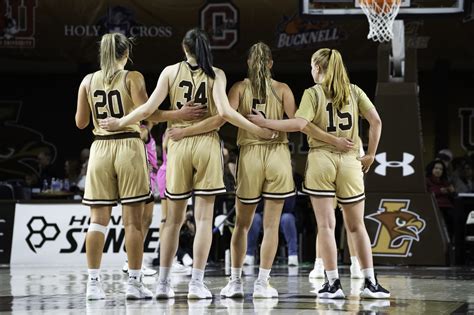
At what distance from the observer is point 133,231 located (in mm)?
8086

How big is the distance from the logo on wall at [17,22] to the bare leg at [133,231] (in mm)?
11975

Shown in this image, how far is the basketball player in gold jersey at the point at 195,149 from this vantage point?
26.5 feet

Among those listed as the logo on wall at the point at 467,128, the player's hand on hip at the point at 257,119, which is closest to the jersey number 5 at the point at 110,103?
the player's hand on hip at the point at 257,119

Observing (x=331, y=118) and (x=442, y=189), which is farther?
(x=442, y=189)

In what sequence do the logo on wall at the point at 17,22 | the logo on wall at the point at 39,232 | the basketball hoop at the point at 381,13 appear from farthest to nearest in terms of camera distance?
the logo on wall at the point at 17,22, the logo on wall at the point at 39,232, the basketball hoop at the point at 381,13

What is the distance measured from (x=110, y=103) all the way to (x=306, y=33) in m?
12.0

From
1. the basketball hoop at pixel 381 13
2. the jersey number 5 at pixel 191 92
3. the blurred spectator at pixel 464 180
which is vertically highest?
the basketball hoop at pixel 381 13

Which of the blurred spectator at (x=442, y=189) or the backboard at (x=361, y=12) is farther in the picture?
the blurred spectator at (x=442, y=189)

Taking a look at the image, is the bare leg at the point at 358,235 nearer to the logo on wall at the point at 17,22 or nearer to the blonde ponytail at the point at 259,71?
the blonde ponytail at the point at 259,71

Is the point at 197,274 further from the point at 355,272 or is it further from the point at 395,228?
the point at 395,228

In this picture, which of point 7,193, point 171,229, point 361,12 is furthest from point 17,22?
point 171,229

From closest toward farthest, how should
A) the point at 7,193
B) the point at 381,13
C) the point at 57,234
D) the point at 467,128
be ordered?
the point at 381,13
the point at 57,234
the point at 7,193
the point at 467,128

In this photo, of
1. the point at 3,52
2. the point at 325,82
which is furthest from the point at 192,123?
the point at 3,52

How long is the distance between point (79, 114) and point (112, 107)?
34 cm
